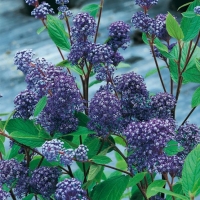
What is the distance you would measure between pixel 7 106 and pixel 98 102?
2.44m

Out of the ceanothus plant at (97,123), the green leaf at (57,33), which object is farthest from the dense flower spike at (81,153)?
the green leaf at (57,33)

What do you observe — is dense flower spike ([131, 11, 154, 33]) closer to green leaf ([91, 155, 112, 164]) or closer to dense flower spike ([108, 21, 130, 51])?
dense flower spike ([108, 21, 130, 51])

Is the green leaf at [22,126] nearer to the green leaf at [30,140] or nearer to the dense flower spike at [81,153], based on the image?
the green leaf at [30,140]

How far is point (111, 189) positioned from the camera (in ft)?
2.50

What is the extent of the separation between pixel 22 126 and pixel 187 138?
0.71 ft

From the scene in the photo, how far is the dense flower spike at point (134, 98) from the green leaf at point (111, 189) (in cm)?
10

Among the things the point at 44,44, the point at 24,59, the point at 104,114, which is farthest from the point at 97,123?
the point at 44,44

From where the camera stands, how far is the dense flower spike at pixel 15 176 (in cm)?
74

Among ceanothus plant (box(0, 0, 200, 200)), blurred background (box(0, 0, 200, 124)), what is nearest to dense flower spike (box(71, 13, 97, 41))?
ceanothus plant (box(0, 0, 200, 200))

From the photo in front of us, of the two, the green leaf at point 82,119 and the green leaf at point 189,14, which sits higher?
the green leaf at point 189,14

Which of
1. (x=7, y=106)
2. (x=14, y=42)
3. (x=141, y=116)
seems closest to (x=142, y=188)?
(x=141, y=116)

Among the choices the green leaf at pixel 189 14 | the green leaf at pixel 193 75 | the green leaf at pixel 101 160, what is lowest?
the green leaf at pixel 101 160

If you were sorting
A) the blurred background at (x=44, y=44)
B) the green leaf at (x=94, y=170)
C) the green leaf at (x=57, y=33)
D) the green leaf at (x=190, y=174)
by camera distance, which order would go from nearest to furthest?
1. the green leaf at (x=190, y=174)
2. the green leaf at (x=94, y=170)
3. the green leaf at (x=57, y=33)
4. the blurred background at (x=44, y=44)

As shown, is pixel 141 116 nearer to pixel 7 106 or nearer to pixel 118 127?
pixel 118 127
